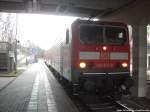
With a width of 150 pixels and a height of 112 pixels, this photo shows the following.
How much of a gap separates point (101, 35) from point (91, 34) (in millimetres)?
399

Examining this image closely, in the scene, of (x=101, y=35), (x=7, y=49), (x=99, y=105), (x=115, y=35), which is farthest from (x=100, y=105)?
(x=7, y=49)

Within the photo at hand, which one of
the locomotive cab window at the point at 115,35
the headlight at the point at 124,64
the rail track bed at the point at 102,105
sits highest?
the locomotive cab window at the point at 115,35

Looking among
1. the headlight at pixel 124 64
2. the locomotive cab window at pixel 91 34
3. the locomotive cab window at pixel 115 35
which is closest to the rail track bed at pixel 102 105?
the headlight at pixel 124 64

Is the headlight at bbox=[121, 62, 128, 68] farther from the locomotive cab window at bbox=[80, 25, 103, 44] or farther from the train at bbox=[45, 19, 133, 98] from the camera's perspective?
the locomotive cab window at bbox=[80, 25, 103, 44]

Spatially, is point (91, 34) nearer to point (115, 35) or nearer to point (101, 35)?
point (101, 35)

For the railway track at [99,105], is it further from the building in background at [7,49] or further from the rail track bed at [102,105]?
the building in background at [7,49]

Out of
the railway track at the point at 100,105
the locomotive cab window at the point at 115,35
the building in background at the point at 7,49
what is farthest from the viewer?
the building in background at the point at 7,49

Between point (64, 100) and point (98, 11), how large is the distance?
247 inches

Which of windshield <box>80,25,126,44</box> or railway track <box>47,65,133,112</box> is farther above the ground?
windshield <box>80,25,126,44</box>

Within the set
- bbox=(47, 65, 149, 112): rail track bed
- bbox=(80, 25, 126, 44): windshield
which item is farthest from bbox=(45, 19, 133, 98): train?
bbox=(47, 65, 149, 112): rail track bed

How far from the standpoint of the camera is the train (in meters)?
11.0

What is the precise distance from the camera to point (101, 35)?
11.5 metres

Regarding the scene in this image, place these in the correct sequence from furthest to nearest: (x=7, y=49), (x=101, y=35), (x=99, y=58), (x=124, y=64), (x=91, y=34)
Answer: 1. (x=7, y=49)
2. (x=124, y=64)
3. (x=101, y=35)
4. (x=91, y=34)
5. (x=99, y=58)

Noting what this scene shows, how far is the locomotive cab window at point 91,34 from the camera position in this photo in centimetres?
1131
